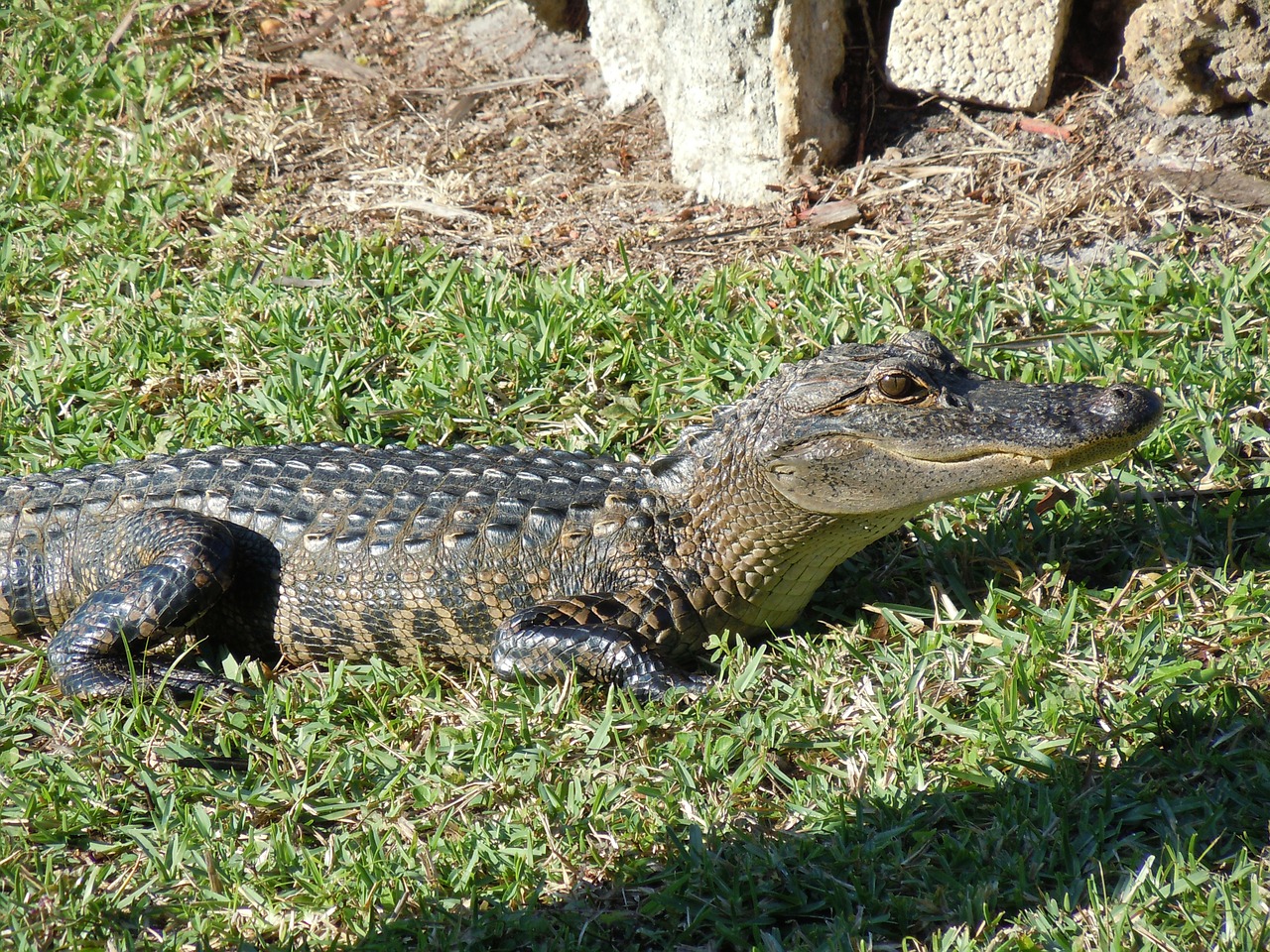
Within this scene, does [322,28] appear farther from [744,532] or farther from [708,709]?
[708,709]

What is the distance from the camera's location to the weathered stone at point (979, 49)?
5133 mm

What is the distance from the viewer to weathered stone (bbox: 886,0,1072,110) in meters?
5.13

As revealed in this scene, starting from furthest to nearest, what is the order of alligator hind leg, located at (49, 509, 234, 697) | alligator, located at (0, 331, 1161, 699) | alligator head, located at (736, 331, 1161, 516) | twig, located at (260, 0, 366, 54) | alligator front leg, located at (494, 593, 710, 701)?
twig, located at (260, 0, 366, 54) → alligator hind leg, located at (49, 509, 234, 697) → alligator front leg, located at (494, 593, 710, 701) → alligator, located at (0, 331, 1161, 699) → alligator head, located at (736, 331, 1161, 516)

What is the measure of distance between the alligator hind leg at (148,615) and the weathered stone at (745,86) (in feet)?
9.92

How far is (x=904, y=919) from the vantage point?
2623 mm

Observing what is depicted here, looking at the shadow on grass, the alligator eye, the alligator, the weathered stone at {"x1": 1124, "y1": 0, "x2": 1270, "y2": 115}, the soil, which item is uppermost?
the weathered stone at {"x1": 1124, "y1": 0, "x2": 1270, "y2": 115}

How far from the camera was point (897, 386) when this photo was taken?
3.32 metres

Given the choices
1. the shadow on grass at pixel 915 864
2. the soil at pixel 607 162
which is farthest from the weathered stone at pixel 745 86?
the shadow on grass at pixel 915 864

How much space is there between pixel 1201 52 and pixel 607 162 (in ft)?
8.83

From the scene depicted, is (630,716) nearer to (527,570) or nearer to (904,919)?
(527,570)

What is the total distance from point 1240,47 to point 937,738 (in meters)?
3.24

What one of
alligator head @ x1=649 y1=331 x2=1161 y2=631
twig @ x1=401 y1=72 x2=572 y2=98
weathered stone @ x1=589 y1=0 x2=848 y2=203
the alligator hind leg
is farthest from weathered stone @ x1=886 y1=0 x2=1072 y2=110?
the alligator hind leg

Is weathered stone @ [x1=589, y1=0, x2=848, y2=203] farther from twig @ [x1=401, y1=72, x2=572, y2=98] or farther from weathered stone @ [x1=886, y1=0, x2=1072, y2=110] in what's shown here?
twig @ [x1=401, y1=72, x2=572, y2=98]

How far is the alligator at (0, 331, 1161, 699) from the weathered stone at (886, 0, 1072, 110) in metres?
2.32
